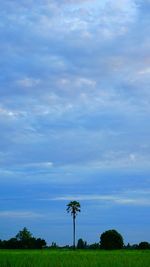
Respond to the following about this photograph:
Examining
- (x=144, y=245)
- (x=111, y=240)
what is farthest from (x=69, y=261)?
(x=144, y=245)

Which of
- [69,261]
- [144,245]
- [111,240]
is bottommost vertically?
[69,261]

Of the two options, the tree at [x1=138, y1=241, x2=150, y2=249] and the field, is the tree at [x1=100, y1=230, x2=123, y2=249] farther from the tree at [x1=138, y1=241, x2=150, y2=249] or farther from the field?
the field

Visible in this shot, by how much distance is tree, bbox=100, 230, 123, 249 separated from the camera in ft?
330

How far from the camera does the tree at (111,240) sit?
3957 inches

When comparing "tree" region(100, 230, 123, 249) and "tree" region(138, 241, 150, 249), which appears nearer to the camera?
"tree" region(100, 230, 123, 249)

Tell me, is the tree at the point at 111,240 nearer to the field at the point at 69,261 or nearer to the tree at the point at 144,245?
the tree at the point at 144,245

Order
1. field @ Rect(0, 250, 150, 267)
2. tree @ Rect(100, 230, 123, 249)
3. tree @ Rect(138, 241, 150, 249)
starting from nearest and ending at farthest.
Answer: field @ Rect(0, 250, 150, 267) < tree @ Rect(100, 230, 123, 249) < tree @ Rect(138, 241, 150, 249)

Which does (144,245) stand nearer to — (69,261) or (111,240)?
(111,240)

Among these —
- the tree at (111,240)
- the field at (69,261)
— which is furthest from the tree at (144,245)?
the field at (69,261)

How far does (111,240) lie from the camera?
10138 cm

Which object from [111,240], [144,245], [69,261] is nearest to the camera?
[69,261]

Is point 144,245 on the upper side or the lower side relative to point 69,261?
upper

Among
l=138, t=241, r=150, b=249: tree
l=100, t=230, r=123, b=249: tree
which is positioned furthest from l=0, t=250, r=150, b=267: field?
l=138, t=241, r=150, b=249: tree

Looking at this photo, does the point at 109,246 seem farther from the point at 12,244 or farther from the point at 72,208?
the point at 72,208
